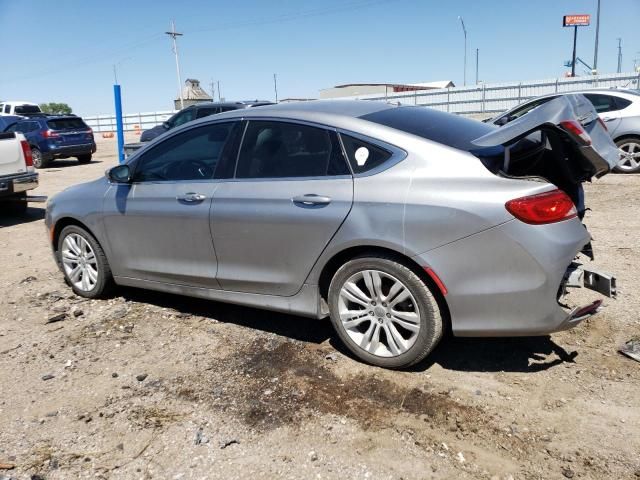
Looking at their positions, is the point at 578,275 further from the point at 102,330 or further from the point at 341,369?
the point at 102,330

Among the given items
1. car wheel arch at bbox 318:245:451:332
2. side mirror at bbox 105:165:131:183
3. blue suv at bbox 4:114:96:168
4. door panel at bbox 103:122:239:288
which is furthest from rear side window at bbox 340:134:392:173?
blue suv at bbox 4:114:96:168

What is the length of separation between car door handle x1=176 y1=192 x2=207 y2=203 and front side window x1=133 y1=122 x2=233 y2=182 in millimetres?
151

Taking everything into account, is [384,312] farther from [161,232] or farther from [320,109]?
[161,232]

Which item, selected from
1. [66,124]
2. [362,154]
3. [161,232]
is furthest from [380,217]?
[66,124]

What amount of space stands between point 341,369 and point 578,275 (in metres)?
1.55

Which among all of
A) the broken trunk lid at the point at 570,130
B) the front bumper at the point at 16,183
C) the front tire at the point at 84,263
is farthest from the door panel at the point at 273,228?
the front bumper at the point at 16,183

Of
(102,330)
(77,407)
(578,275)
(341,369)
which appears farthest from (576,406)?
(102,330)

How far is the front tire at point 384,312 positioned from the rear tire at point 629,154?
27.9ft

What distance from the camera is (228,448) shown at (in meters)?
2.85

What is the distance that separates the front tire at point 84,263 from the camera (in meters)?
4.90

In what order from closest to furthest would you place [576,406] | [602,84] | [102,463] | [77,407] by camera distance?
[102,463] < [576,406] < [77,407] < [602,84]

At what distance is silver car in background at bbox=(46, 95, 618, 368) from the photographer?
3.05 m

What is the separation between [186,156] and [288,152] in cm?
102

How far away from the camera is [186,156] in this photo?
435 cm
